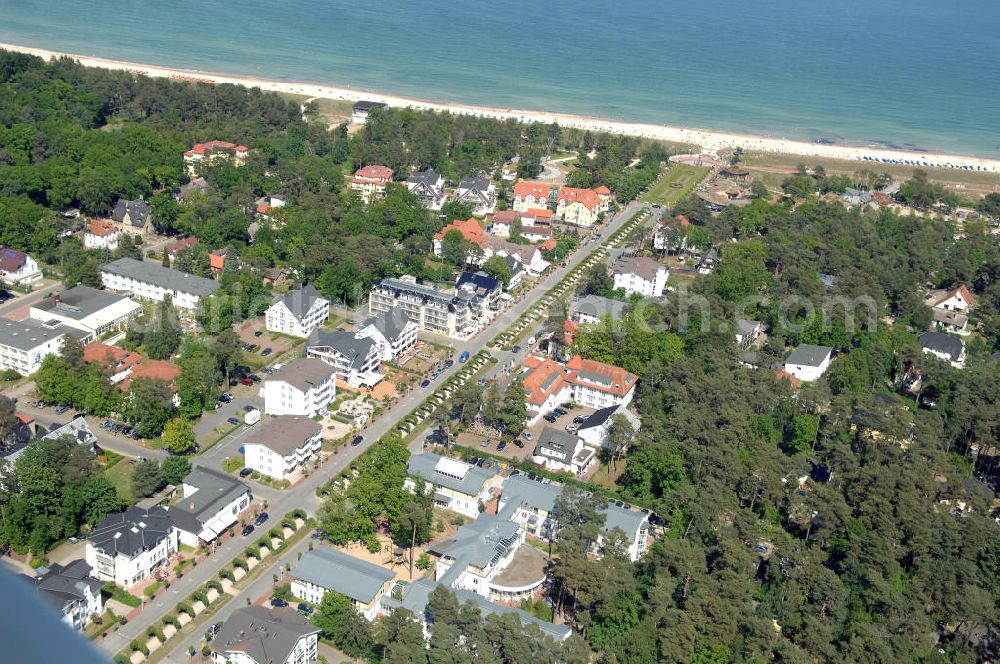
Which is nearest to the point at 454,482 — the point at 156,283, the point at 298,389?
the point at 298,389

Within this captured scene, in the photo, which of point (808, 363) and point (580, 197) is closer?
point (808, 363)

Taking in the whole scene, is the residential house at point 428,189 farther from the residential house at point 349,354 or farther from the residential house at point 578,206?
the residential house at point 349,354

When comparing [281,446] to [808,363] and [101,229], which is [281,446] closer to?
[101,229]

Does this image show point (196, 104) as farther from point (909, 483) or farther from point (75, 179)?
point (909, 483)

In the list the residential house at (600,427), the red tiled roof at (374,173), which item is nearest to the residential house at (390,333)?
the residential house at (600,427)

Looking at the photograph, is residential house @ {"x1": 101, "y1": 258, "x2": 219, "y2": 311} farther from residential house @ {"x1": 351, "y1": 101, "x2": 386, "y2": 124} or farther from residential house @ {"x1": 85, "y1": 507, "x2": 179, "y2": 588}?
residential house @ {"x1": 351, "y1": 101, "x2": 386, "y2": 124}

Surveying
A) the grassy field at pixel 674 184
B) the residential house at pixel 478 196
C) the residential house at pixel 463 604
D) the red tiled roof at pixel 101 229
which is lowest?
the residential house at pixel 463 604
